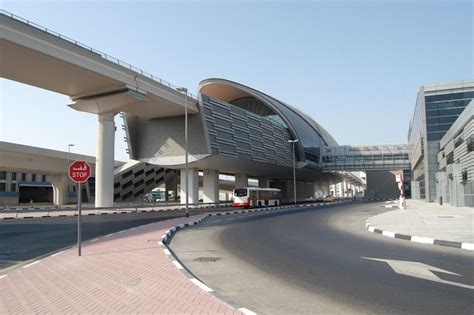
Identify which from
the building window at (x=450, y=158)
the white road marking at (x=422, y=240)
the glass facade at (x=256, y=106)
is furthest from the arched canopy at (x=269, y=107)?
the white road marking at (x=422, y=240)

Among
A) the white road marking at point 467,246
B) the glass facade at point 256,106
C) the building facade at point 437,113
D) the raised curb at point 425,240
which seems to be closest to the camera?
the white road marking at point 467,246

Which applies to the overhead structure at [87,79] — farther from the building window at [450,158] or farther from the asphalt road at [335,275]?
the building window at [450,158]

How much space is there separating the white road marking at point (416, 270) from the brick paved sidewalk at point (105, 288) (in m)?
4.20

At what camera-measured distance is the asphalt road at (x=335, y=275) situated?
6.02 metres

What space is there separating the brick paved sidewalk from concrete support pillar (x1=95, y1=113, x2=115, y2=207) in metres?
34.1

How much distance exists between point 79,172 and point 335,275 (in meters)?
7.52

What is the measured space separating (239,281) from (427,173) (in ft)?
158

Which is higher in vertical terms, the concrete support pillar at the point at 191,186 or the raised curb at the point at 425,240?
the concrete support pillar at the point at 191,186

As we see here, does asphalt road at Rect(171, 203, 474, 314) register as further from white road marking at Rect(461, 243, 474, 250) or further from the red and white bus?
the red and white bus

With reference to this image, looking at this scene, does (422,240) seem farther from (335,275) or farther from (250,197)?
(250,197)

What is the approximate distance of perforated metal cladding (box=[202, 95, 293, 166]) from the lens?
179ft

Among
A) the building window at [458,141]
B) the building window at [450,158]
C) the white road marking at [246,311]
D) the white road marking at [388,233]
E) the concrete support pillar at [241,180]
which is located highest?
the building window at [458,141]

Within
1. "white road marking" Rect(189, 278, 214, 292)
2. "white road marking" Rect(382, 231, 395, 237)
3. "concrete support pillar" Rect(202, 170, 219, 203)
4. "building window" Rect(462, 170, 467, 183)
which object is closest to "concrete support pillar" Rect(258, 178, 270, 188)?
"concrete support pillar" Rect(202, 170, 219, 203)

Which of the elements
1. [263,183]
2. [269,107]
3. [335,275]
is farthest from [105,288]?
[269,107]
